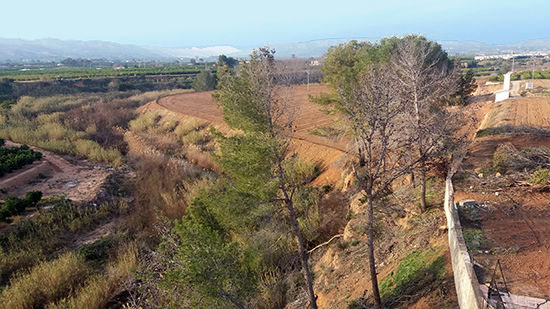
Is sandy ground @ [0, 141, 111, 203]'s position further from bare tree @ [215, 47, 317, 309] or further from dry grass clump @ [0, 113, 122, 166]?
bare tree @ [215, 47, 317, 309]

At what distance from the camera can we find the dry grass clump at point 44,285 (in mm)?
8469

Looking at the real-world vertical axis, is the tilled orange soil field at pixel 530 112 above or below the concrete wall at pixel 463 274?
above

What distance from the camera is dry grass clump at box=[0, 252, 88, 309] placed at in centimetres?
847

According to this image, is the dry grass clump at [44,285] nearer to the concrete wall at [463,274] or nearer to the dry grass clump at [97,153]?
the concrete wall at [463,274]

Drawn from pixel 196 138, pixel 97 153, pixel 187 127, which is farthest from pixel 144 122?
pixel 97 153

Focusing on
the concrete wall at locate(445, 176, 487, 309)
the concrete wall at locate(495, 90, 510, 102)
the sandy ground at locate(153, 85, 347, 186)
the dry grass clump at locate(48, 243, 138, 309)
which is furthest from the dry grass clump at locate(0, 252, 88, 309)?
the concrete wall at locate(495, 90, 510, 102)

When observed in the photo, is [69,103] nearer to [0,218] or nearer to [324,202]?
[0,218]

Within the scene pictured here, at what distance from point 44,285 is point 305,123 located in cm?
2088

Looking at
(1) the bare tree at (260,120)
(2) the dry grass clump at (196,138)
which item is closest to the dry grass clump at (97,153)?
(2) the dry grass clump at (196,138)

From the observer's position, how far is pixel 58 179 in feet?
60.1

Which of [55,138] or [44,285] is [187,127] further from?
[44,285]

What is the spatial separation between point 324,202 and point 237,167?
7.55 m

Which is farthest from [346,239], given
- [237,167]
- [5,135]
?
[5,135]

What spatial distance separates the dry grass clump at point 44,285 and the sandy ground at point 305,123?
8119 mm
